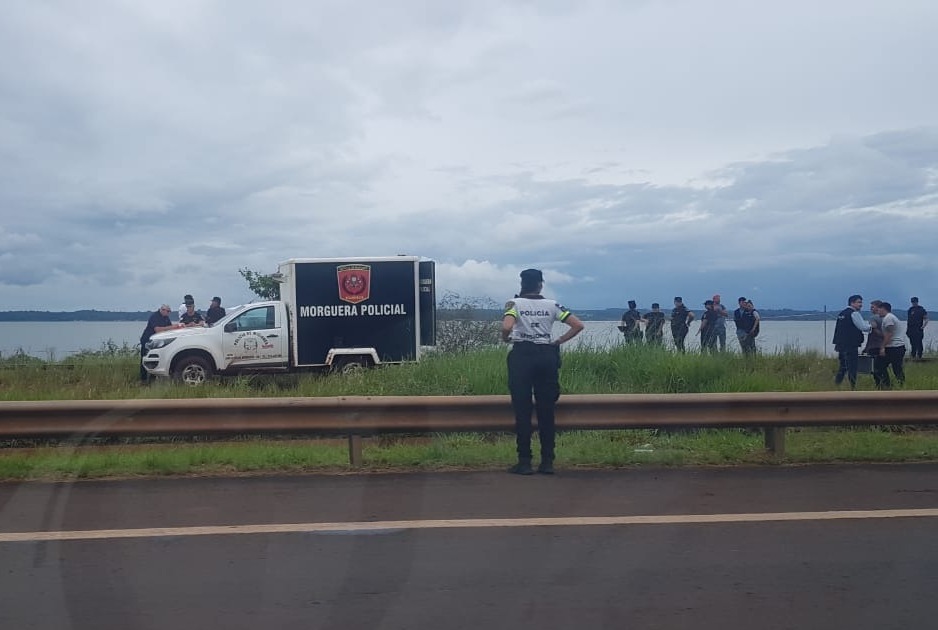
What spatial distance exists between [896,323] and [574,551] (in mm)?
10319

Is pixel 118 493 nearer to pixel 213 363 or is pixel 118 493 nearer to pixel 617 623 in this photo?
pixel 617 623

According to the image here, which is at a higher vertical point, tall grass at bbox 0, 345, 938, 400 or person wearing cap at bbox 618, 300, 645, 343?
person wearing cap at bbox 618, 300, 645, 343

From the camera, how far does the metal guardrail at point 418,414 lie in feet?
27.1

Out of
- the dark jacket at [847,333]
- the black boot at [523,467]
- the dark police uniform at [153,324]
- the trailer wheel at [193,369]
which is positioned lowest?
the black boot at [523,467]

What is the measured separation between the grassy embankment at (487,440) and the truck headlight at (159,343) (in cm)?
163

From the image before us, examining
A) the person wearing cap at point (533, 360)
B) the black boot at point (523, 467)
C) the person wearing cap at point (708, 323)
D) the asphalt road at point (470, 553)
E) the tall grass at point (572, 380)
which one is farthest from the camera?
the person wearing cap at point (708, 323)

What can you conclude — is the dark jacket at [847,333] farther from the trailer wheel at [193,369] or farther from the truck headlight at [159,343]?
the truck headlight at [159,343]

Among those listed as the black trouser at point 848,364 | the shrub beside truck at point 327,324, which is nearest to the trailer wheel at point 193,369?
the shrub beside truck at point 327,324

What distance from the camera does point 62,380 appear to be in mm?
15547

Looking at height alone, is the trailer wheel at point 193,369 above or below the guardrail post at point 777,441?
above

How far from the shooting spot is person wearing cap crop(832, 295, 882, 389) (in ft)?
49.6

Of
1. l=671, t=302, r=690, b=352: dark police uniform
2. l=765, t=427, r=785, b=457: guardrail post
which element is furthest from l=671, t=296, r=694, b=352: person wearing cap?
l=765, t=427, r=785, b=457: guardrail post

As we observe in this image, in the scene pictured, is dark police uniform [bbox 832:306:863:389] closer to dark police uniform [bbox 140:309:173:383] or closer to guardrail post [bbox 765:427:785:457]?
guardrail post [bbox 765:427:785:457]

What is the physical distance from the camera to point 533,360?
8.04m
